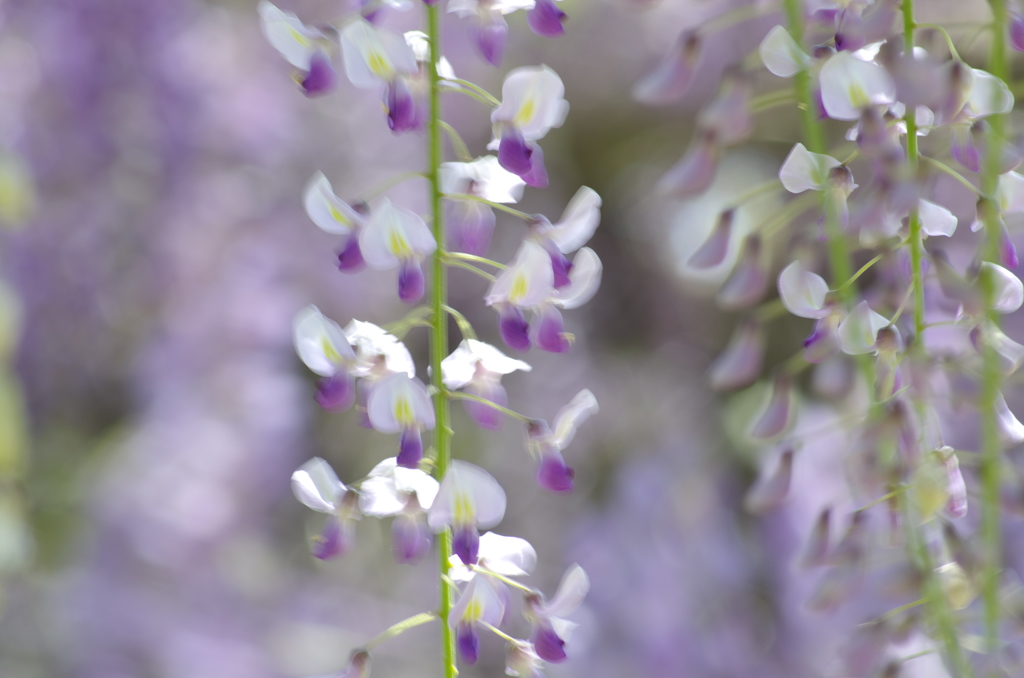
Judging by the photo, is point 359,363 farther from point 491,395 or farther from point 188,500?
point 188,500

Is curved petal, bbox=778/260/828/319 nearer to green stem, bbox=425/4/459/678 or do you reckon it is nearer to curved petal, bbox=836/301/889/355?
curved petal, bbox=836/301/889/355

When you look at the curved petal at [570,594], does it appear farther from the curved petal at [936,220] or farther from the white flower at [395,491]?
the curved petal at [936,220]

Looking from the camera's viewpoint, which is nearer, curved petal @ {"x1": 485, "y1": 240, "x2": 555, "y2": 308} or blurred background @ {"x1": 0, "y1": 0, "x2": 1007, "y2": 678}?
curved petal @ {"x1": 485, "y1": 240, "x2": 555, "y2": 308}

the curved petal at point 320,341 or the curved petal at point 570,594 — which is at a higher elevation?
the curved petal at point 320,341

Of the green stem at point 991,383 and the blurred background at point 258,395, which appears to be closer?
the green stem at point 991,383

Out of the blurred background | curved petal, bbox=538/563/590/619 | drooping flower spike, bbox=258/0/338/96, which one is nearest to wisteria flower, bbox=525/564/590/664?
curved petal, bbox=538/563/590/619

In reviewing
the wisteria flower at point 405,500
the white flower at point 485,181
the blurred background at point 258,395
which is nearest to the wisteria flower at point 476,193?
the white flower at point 485,181

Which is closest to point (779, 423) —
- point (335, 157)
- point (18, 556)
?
point (18, 556)
